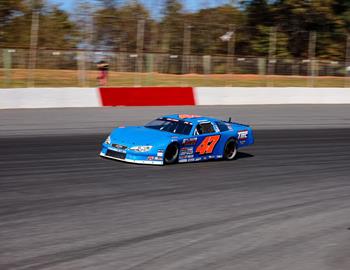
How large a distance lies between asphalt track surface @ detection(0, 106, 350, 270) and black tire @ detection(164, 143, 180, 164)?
203 mm

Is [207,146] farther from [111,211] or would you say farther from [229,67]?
[229,67]

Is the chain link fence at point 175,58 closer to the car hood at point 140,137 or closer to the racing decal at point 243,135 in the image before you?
the car hood at point 140,137

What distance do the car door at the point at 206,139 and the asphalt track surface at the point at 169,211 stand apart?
0.28m

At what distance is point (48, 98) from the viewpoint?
1988cm

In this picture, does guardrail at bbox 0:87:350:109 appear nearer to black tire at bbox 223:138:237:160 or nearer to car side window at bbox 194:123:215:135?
black tire at bbox 223:138:237:160

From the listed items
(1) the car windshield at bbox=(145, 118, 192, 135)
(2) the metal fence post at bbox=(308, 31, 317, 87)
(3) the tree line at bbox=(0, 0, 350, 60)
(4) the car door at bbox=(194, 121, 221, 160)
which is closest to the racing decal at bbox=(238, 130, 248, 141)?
(4) the car door at bbox=(194, 121, 221, 160)

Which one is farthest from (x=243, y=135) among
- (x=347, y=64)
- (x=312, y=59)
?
(x=347, y=64)

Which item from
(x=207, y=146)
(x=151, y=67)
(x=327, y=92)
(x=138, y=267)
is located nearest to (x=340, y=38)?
(x=327, y=92)

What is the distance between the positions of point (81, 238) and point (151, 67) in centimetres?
1731

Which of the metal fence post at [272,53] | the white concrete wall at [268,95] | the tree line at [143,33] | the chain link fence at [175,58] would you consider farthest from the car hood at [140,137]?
the metal fence post at [272,53]

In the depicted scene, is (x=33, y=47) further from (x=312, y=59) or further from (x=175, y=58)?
(x=312, y=59)

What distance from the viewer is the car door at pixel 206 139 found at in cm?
1295

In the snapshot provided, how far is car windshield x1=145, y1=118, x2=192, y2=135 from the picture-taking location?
41.9ft

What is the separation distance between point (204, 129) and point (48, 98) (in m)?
8.21
